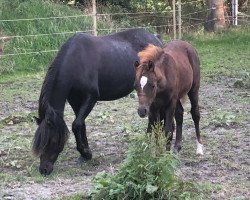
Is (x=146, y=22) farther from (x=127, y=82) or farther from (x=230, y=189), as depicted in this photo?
(x=230, y=189)

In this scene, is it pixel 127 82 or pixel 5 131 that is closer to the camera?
pixel 127 82

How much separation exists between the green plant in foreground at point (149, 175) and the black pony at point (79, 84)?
1.56m

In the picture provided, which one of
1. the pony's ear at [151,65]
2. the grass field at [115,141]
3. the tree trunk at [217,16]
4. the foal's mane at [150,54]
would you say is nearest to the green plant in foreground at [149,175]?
the grass field at [115,141]

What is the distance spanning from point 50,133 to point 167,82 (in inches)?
53.2

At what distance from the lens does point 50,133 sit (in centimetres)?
601

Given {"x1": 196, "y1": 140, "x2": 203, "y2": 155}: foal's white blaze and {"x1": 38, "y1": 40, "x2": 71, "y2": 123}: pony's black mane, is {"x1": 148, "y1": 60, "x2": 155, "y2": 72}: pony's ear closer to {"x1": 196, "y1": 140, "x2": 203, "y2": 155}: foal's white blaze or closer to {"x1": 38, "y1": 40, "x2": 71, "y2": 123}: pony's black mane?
{"x1": 38, "y1": 40, "x2": 71, "y2": 123}: pony's black mane

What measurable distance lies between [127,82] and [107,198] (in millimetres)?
2662

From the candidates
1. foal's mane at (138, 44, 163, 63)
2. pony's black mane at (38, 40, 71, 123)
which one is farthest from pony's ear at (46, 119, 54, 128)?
foal's mane at (138, 44, 163, 63)

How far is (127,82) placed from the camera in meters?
7.09

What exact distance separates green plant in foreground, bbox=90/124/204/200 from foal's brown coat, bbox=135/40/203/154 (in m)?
1.05

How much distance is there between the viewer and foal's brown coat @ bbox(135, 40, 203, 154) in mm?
5609

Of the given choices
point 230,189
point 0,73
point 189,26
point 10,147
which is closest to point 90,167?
point 10,147

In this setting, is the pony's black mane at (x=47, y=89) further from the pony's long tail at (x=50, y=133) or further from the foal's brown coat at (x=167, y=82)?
the foal's brown coat at (x=167, y=82)

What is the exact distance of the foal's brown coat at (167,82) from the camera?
18.4 feet
